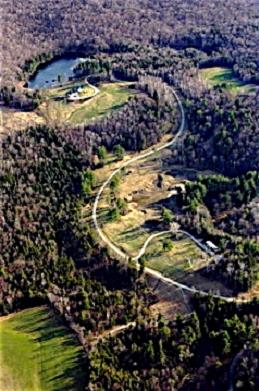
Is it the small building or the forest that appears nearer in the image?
the forest

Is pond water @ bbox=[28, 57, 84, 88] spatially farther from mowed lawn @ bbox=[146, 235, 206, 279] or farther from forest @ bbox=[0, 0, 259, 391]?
mowed lawn @ bbox=[146, 235, 206, 279]

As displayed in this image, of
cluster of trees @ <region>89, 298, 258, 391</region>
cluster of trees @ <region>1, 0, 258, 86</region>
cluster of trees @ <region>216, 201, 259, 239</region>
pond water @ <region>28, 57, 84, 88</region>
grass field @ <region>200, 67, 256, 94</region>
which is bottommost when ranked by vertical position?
cluster of trees @ <region>89, 298, 258, 391</region>

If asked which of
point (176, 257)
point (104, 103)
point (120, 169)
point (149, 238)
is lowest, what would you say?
point (176, 257)

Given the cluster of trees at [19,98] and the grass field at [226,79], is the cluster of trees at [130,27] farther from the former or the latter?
the cluster of trees at [19,98]

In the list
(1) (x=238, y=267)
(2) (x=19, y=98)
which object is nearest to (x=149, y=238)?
(1) (x=238, y=267)

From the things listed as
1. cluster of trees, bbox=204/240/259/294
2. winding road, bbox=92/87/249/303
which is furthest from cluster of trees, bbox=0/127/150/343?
cluster of trees, bbox=204/240/259/294

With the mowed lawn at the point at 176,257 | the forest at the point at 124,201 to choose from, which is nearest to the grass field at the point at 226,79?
the forest at the point at 124,201

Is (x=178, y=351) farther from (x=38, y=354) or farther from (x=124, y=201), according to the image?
(x=124, y=201)
